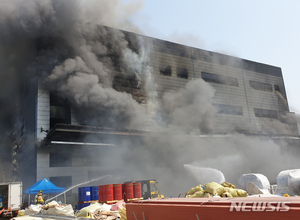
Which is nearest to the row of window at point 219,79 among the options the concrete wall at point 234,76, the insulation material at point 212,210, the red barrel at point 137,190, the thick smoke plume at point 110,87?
the concrete wall at point 234,76

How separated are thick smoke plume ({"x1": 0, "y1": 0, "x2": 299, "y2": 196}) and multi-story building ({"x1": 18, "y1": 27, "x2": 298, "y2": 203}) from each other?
749 mm

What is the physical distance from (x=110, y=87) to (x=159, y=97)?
5732 millimetres

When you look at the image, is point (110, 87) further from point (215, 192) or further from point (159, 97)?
point (215, 192)

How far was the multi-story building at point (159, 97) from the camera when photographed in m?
19.1

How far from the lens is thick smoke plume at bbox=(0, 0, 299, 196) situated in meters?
20.6

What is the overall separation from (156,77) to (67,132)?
11705 mm

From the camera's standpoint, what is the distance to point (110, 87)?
22203 millimetres

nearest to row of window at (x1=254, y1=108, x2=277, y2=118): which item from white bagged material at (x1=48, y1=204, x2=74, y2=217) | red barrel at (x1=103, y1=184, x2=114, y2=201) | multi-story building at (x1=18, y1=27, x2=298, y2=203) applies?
multi-story building at (x1=18, y1=27, x2=298, y2=203)

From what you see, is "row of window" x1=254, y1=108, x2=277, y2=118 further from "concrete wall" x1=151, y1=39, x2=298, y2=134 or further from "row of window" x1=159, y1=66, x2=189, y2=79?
"row of window" x1=159, y1=66, x2=189, y2=79

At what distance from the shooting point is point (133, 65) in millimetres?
24609

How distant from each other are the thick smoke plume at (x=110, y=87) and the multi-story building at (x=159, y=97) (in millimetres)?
749

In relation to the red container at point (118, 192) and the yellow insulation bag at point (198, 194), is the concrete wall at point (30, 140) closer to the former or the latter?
the red container at point (118, 192)

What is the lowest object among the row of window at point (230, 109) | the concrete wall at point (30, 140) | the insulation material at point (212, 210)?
the insulation material at point (212, 210)

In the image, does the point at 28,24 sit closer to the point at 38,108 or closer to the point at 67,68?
the point at 67,68
